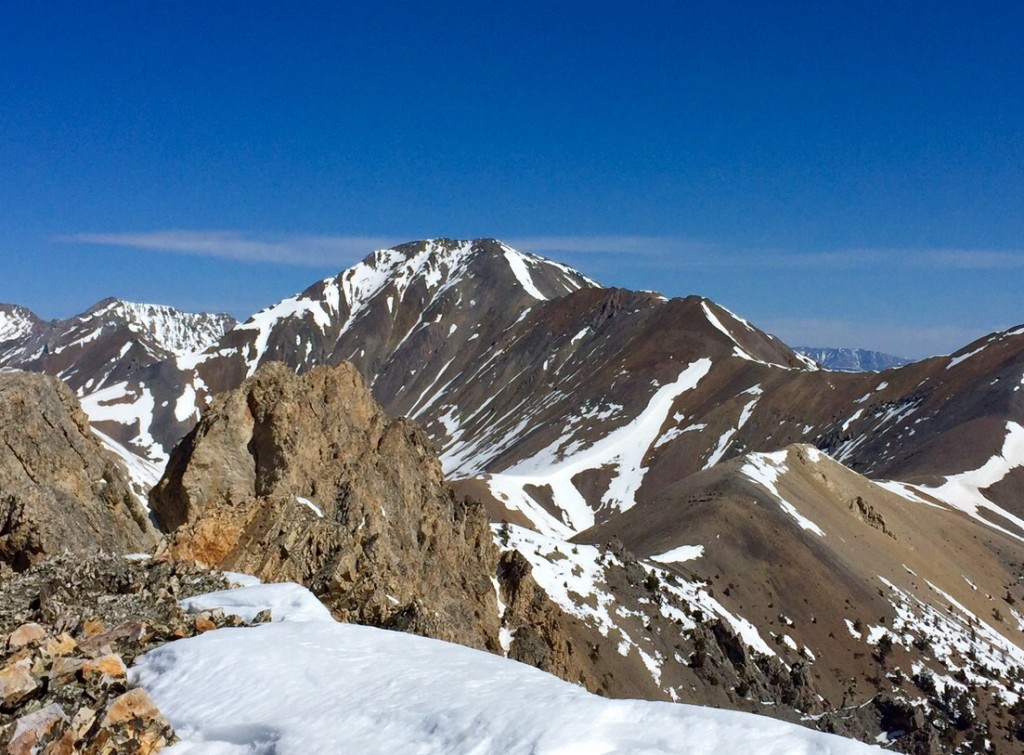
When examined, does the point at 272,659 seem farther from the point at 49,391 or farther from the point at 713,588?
the point at 713,588

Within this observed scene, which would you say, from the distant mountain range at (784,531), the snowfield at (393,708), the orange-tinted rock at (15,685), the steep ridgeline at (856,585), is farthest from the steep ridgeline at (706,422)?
the orange-tinted rock at (15,685)

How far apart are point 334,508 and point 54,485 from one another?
11291mm

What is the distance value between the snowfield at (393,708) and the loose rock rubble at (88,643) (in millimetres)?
534

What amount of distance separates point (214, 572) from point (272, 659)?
22.2 ft

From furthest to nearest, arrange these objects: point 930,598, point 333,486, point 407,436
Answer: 1. point 930,598
2. point 407,436
3. point 333,486

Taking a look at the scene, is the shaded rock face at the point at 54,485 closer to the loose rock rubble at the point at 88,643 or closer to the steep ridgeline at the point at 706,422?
the loose rock rubble at the point at 88,643

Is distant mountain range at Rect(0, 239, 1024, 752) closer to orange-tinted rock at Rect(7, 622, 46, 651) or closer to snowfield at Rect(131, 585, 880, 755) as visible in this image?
snowfield at Rect(131, 585, 880, 755)

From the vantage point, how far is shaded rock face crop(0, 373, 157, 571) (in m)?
21.7

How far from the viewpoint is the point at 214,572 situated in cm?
1802

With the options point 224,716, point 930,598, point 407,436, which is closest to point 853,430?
point 930,598

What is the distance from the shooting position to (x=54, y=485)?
82.3 feet

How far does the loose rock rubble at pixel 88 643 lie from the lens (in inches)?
372

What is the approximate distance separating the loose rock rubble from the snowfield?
0.53 meters

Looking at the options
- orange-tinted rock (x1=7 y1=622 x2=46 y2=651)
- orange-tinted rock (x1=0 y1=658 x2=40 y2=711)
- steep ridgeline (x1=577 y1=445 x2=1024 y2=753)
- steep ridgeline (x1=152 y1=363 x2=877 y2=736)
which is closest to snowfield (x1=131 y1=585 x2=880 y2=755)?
orange-tinted rock (x1=0 y1=658 x2=40 y2=711)
